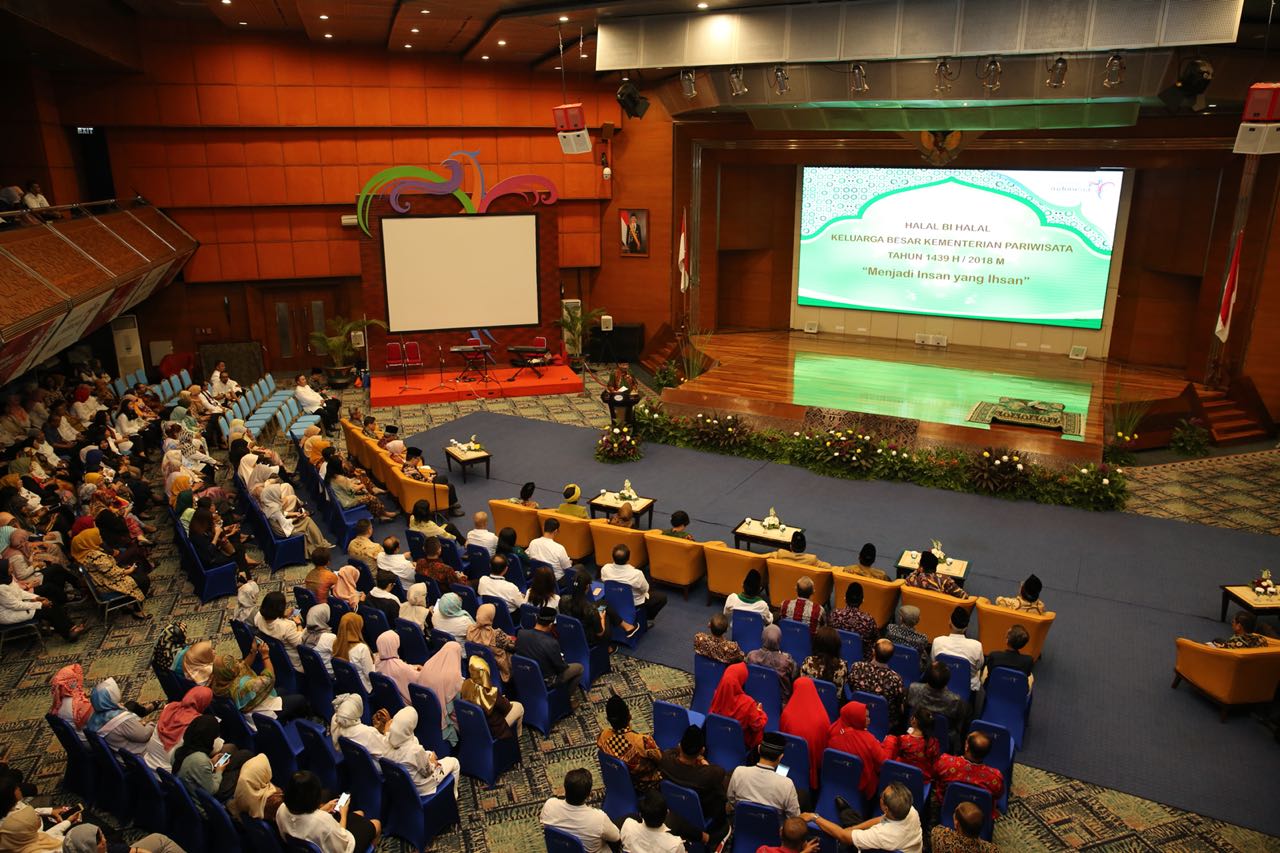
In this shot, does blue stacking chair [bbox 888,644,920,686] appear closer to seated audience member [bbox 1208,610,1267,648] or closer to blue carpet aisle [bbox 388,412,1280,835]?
blue carpet aisle [bbox 388,412,1280,835]

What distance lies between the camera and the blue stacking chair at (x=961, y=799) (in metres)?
4.91

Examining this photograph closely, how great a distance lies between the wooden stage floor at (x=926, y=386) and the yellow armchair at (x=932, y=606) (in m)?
5.26

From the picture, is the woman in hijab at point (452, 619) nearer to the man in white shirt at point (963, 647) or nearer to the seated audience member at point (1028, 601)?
the man in white shirt at point (963, 647)

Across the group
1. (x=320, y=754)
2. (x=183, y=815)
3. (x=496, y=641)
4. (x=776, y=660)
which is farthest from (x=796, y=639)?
(x=183, y=815)

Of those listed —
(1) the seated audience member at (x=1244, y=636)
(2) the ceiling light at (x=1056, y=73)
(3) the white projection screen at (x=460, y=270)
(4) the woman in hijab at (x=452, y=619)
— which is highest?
(2) the ceiling light at (x=1056, y=73)

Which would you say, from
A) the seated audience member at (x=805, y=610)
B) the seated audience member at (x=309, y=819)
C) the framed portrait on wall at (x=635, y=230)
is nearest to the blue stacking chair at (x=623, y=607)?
the seated audience member at (x=805, y=610)

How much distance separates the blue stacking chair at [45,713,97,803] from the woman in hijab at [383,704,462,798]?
215cm

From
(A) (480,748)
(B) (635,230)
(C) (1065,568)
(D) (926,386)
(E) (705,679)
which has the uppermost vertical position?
(B) (635,230)

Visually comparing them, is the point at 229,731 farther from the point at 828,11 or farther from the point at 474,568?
the point at 828,11

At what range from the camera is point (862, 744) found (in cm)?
529

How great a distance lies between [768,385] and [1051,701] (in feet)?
26.9

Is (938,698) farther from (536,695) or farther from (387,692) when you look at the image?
(387,692)

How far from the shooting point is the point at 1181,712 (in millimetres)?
7016

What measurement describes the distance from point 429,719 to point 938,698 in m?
3.42
